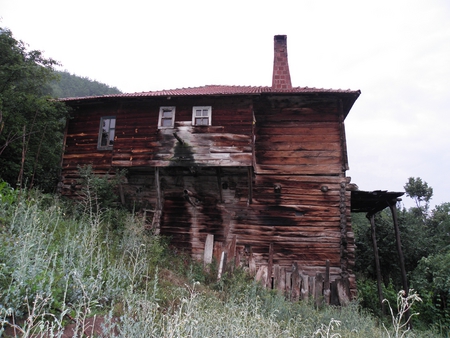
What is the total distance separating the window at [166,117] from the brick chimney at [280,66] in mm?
5094

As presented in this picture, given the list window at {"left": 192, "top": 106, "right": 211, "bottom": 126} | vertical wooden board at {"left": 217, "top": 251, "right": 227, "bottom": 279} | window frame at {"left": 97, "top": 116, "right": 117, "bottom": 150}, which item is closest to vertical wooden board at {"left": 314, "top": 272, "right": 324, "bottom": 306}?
vertical wooden board at {"left": 217, "top": 251, "right": 227, "bottom": 279}

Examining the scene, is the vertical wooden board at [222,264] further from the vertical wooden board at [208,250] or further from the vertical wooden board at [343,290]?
the vertical wooden board at [343,290]

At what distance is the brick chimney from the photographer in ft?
48.4

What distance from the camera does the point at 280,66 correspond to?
1518 centimetres

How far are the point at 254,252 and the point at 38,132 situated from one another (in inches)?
374

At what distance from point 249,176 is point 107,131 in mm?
6795

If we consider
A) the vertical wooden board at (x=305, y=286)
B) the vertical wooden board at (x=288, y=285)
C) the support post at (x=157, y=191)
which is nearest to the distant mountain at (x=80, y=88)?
the support post at (x=157, y=191)

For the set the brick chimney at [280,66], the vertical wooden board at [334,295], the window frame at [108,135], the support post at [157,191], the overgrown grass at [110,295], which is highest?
the brick chimney at [280,66]

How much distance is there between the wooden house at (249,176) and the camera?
11.2 meters

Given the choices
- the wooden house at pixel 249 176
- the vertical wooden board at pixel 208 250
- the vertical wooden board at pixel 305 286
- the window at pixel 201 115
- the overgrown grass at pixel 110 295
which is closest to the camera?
the overgrown grass at pixel 110 295

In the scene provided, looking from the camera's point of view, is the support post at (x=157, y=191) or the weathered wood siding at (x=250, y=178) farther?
the support post at (x=157, y=191)

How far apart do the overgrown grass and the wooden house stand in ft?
5.14

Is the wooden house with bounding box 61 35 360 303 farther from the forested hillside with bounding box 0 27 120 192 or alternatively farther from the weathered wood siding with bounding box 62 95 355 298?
the forested hillside with bounding box 0 27 120 192

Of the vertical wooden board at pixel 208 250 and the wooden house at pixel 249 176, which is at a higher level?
the wooden house at pixel 249 176
